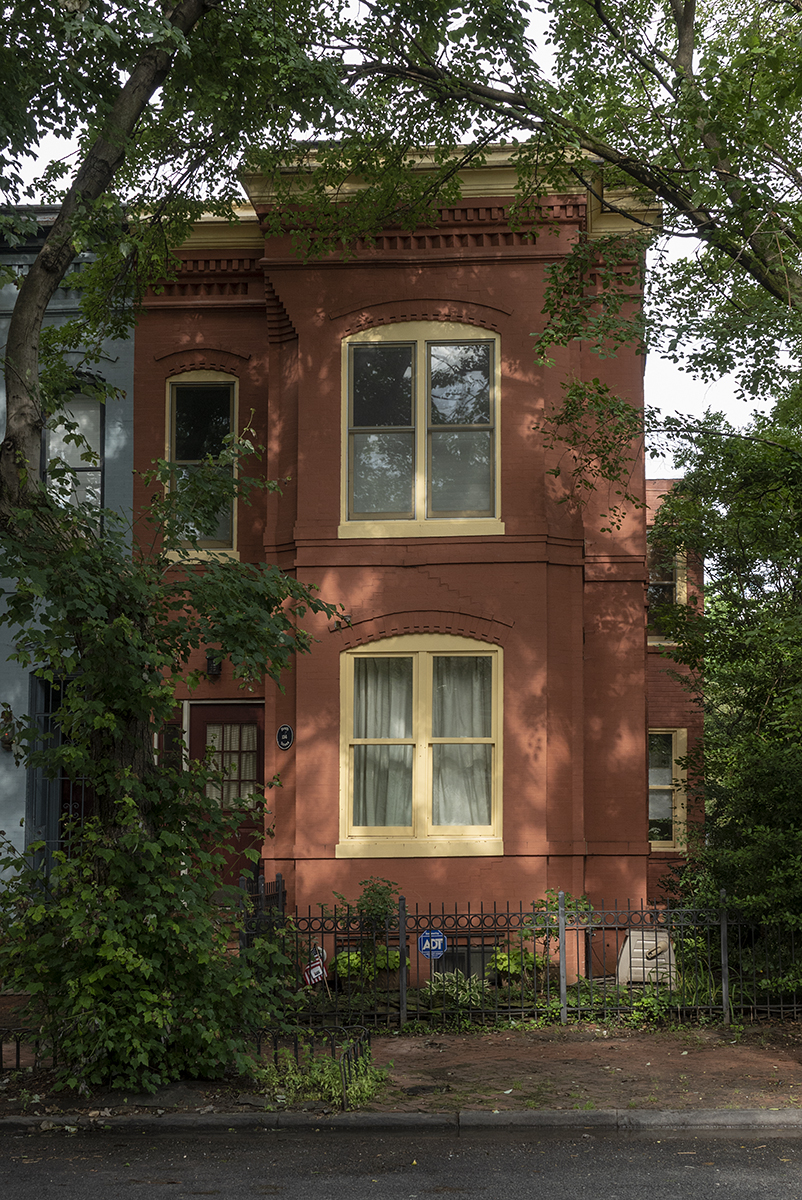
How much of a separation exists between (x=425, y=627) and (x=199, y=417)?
13.8 feet

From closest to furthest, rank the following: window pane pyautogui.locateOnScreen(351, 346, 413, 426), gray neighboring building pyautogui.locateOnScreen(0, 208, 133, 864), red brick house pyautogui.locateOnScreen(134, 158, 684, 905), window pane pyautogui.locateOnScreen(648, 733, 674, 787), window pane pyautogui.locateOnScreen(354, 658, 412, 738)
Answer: red brick house pyautogui.locateOnScreen(134, 158, 684, 905) → window pane pyautogui.locateOnScreen(354, 658, 412, 738) → window pane pyautogui.locateOnScreen(351, 346, 413, 426) → gray neighboring building pyautogui.locateOnScreen(0, 208, 133, 864) → window pane pyautogui.locateOnScreen(648, 733, 674, 787)

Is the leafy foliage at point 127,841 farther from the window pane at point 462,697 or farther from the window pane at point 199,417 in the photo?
the window pane at point 199,417

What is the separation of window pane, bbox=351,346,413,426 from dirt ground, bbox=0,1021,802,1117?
6549 millimetres

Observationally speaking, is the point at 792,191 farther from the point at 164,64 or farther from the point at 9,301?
the point at 9,301

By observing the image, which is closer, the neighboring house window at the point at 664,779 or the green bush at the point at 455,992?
the green bush at the point at 455,992

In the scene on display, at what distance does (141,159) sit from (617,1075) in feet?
33.3

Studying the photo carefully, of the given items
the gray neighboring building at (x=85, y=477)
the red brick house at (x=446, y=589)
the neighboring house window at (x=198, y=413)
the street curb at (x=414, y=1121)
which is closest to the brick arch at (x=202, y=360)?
the neighboring house window at (x=198, y=413)

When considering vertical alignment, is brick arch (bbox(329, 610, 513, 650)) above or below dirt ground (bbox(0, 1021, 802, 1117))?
above

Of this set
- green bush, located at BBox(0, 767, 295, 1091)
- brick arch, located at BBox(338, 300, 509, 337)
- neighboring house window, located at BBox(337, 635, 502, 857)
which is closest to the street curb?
green bush, located at BBox(0, 767, 295, 1091)

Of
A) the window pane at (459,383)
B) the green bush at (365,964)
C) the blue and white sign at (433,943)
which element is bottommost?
the green bush at (365,964)

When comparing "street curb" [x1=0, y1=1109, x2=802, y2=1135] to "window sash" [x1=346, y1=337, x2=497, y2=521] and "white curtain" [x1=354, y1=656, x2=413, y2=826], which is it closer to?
"white curtain" [x1=354, y1=656, x2=413, y2=826]

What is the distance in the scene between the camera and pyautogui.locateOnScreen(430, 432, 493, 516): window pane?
40.1 feet

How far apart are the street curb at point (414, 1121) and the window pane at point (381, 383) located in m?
7.44

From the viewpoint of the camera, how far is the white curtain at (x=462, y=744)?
38.8 feet
